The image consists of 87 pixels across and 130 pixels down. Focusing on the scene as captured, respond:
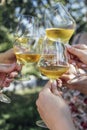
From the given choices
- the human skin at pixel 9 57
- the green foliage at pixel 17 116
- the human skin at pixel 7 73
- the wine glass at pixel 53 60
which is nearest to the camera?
the wine glass at pixel 53 60

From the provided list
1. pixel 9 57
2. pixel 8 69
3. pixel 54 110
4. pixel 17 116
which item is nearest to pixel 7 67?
pixel 8 69

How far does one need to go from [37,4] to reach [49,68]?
3512 millimetres

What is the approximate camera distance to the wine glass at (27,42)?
7.32ft

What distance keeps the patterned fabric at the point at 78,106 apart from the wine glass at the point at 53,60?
23 cm

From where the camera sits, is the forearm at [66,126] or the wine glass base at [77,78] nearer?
the forearm at [66,126]

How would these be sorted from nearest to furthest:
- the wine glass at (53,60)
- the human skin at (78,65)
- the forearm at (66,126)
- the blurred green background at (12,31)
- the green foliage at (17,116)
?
the forearm at (66,126), the wine glass at (53,60), the human skin at (78,65), the blurred green background at (12,31), the green foliage at (17,116)

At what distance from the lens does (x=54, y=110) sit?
2.05 meters

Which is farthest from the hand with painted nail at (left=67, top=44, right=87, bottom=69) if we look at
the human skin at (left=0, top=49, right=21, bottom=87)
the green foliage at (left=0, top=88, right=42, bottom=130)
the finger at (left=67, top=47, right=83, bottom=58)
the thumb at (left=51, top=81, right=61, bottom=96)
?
the green foliage at (left=0, top=88, right=42, bottom=130)

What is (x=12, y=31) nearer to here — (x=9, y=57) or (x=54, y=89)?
(x=9, y=57)

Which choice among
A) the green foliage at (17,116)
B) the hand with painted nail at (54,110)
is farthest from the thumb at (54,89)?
the green foliage at (17,116)

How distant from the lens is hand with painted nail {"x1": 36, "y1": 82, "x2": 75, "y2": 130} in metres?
2.00

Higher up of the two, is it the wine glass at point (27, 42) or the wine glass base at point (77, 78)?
the wine glass at point (27, 42)

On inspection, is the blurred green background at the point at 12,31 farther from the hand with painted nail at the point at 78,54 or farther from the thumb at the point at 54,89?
the thumb at the point at 54,89

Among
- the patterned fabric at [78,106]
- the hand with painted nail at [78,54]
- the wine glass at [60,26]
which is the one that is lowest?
the patterned fabric at [78,106]
